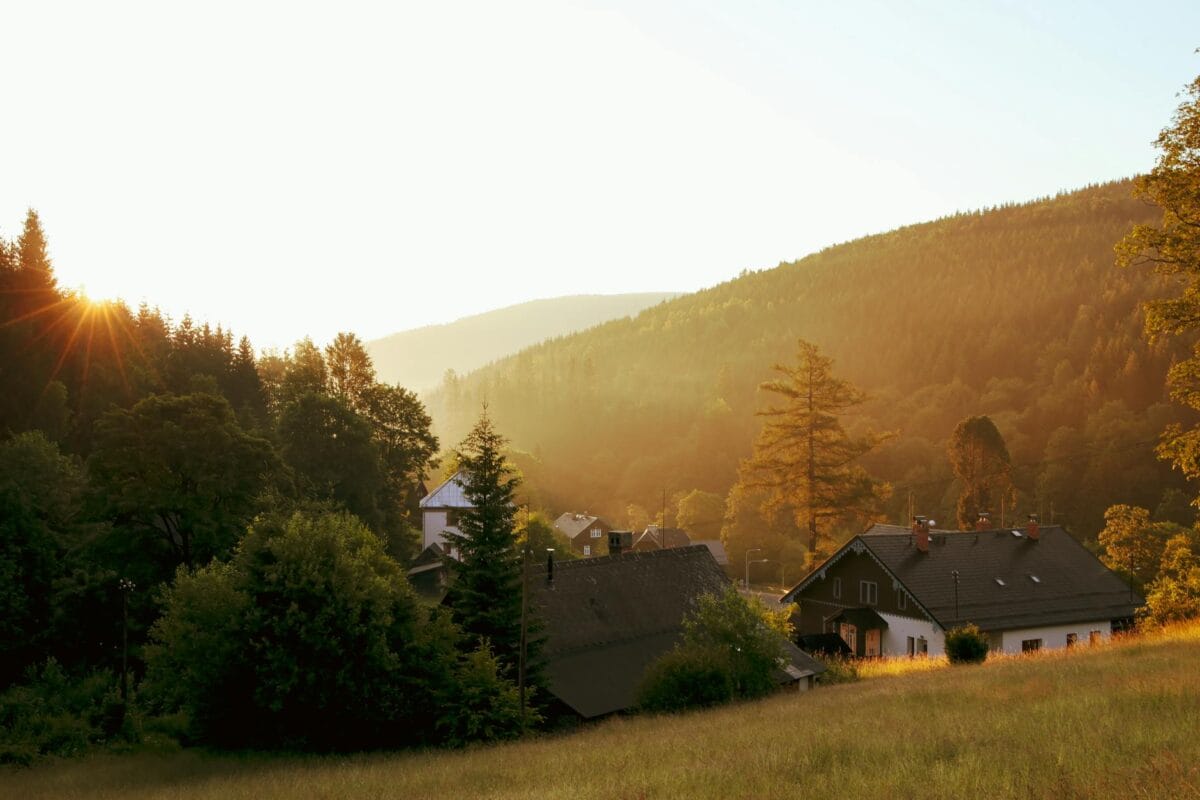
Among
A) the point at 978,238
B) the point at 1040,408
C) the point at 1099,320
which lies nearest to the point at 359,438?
the point at 1040,408

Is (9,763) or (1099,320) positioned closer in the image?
(9,763)

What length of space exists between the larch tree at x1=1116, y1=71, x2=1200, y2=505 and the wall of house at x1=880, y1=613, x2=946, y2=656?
86.4 ft

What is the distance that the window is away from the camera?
4981cm

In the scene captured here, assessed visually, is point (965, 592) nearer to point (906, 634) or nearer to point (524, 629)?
point (906, 634)

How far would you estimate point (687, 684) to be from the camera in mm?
29000

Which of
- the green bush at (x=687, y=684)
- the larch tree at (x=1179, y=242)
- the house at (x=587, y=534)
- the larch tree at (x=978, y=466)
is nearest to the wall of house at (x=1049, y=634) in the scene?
the larch tree at (x=978, y=466)

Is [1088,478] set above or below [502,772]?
above

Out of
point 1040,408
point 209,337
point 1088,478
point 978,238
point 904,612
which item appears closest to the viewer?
point 904,612

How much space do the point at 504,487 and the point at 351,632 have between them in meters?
7.24

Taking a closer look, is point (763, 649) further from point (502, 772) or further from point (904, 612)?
point (904, 612)

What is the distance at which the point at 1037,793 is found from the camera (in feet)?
29.8

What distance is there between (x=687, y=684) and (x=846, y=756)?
654 inches

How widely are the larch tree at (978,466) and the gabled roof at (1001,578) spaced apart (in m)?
16.5

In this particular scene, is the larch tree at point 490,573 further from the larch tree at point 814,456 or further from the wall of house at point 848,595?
the wall of house at point 848,595
